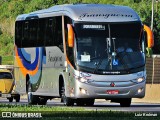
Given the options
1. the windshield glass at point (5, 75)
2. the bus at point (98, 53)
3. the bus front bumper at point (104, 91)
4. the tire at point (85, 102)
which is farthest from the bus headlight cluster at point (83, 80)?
the windshield glass at point (5, 75)

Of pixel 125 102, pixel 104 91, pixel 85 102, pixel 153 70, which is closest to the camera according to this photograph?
pixel 104 91

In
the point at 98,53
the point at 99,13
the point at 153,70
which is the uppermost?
the point at 99,13

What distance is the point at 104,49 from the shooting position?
3225cm

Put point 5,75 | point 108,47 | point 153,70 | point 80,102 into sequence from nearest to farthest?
point 108,47
point 80,102
point 5,75
point 153,70

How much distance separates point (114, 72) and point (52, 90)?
407 cm

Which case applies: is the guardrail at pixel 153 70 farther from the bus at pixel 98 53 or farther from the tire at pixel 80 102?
the bus at pixel 98 53

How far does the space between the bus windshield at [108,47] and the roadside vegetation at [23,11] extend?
73421 mm

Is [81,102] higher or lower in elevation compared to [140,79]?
lower

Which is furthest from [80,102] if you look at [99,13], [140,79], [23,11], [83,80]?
[23,11]

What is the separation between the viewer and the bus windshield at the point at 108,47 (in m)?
32.2

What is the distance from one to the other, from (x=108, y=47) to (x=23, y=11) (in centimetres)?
8463

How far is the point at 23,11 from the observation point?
116 meters

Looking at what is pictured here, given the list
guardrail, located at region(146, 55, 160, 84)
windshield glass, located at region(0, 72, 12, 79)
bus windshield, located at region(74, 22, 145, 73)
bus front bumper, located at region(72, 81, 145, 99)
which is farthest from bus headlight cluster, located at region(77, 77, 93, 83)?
guardrail, located at region(146, 55, 160, 84)

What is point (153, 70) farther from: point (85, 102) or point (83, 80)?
point (83, 80)
